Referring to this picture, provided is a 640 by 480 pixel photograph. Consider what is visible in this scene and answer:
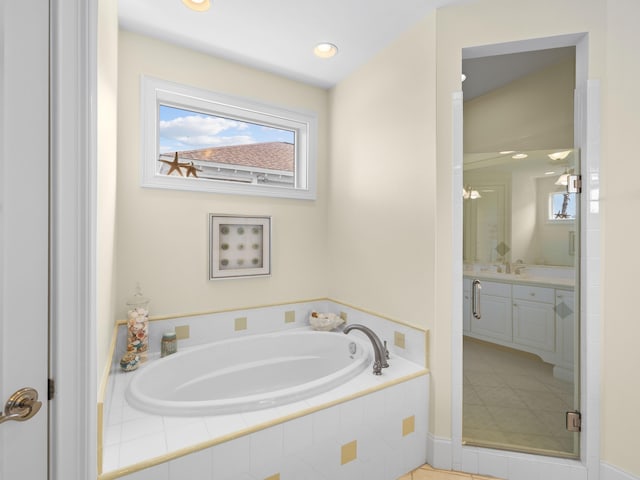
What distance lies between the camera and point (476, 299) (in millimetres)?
1764

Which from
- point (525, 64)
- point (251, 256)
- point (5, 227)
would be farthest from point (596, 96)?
point (5, 227)

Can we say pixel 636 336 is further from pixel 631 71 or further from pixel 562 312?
pixel 631 71

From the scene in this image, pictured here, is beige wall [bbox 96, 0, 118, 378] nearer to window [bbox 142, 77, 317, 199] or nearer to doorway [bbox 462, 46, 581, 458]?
window [bbox 142, 77, 317, 199]

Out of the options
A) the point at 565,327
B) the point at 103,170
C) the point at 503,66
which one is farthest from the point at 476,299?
the point at 103,170

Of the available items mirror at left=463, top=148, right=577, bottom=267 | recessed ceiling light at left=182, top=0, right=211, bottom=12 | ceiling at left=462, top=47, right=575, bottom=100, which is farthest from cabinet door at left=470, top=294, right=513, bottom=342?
recessed ceiling light at left=182, top=0, right=211, bottom=12

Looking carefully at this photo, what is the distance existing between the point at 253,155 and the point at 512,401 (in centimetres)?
238

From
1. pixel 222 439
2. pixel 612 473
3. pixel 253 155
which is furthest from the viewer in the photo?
pixel 253 155

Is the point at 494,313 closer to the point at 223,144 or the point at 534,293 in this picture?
the point at 534,293

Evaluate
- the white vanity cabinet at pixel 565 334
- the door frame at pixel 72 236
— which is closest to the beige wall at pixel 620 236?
the white vanity cabinet at pixel 565 334

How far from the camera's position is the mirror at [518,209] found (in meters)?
1.65

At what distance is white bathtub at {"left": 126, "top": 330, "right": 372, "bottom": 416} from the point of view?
1400 millimetres

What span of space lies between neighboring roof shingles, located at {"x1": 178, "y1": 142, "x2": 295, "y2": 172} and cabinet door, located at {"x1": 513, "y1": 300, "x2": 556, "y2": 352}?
76.2 inches

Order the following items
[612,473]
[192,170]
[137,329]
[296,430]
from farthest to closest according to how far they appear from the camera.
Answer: [192,170] < [137,329] < [612,473] < [296,430]

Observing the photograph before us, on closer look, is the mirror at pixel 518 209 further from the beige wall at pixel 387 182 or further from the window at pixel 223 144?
the window at pixel 223 144
